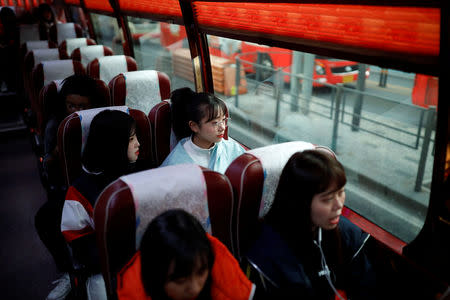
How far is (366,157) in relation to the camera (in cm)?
541

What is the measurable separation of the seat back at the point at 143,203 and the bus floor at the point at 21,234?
5.17ft

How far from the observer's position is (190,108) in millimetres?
2479

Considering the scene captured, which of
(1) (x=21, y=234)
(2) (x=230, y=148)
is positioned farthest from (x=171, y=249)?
(1) (x=21, y=234)

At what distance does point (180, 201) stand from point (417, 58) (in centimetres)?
114

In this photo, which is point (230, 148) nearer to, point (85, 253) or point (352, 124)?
point (85, 253)

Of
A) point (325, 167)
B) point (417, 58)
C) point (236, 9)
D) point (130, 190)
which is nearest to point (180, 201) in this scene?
point (130, 190)

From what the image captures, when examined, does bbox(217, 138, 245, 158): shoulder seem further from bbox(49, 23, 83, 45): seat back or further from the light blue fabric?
bbox(49, 23, 83, 45): seat back

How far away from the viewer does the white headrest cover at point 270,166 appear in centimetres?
166

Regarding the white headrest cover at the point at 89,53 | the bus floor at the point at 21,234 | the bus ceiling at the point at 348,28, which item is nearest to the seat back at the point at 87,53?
the white headrest cover at the point at 89,53

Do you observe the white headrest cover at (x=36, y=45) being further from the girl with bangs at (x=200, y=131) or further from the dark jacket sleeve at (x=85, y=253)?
the dark jacket sleeve at (x=85, y=253)

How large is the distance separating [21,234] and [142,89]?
1735mm

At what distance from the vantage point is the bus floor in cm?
275

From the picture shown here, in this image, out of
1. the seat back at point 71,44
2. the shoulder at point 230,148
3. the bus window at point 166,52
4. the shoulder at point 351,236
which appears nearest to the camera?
the shoulder at point 351,236

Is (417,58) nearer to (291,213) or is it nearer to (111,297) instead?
(291,213)
